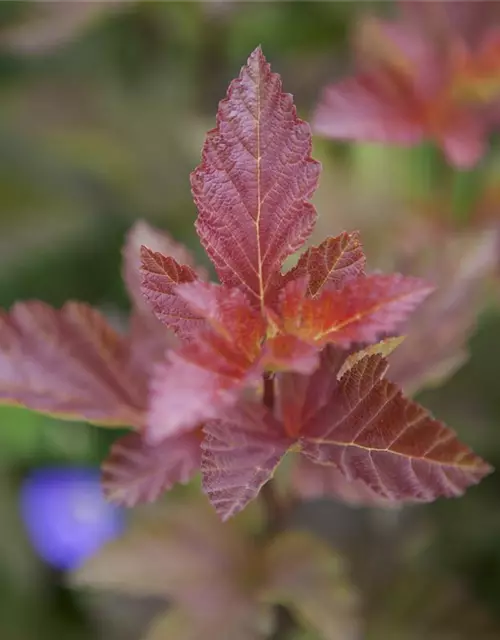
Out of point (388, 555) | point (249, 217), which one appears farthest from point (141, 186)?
point (249, 217)

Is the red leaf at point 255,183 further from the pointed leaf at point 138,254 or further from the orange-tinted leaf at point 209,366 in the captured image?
the pointed leaf at point 138,254

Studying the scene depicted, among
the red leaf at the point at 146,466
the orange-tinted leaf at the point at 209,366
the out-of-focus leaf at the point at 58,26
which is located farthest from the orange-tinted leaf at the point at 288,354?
the out-of-focus leaf at the point at 58,26

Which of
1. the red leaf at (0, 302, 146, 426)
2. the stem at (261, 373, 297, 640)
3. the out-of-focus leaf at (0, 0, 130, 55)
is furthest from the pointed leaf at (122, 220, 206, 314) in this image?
the out-of-focus leaf at (0, 0, 130, 55)

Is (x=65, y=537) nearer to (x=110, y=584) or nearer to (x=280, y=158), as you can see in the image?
(x=110, y=584)

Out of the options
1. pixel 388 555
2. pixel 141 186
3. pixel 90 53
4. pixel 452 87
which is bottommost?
pixel 388 555

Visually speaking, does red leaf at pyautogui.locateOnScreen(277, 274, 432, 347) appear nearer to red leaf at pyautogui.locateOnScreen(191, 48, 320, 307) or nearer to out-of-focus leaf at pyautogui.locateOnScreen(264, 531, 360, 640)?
red leaf at pyautogui.locateOnScreen(191, 48, 320, 307)

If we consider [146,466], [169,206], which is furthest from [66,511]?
[146,466]
